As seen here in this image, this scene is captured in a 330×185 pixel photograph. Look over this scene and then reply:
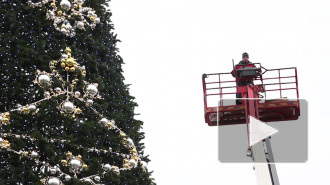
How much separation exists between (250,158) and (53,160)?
17.9 feet

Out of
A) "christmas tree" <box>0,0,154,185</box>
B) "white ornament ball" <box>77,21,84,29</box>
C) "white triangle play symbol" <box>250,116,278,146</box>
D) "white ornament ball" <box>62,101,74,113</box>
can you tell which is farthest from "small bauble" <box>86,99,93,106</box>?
"white triangle play symbol" <box>250,116,278,146</box>

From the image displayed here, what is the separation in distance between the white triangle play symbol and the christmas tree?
3984 millimetres

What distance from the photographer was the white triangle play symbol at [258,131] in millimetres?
8656

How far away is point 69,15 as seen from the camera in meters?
4.80

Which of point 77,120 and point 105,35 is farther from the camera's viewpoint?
point 105,35

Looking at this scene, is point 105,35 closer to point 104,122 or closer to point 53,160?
point 104,122

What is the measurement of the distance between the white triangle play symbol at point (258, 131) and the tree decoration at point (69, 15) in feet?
15.9

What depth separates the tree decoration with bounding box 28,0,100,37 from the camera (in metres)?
4.62

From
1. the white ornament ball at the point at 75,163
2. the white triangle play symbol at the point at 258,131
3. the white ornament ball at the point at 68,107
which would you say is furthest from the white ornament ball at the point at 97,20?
the white triangle play symbol at the point at 258,131

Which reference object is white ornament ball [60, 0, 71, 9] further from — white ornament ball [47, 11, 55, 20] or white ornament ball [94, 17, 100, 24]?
white ornament ball [94, 17, 100, 24]

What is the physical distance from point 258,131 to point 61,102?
6.12 meters

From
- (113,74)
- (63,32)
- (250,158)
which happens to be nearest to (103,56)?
(113,74)

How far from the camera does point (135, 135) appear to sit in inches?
203

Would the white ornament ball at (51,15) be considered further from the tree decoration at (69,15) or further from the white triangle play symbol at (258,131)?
the white triangle play symbol at (258,131)
